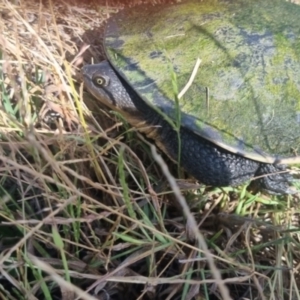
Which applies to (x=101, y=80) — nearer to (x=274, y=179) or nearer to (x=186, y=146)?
(x=186, y=146)

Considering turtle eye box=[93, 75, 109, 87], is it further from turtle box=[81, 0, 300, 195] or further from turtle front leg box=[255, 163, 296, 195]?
turtle front leg box=[255, 163, 296, 195]

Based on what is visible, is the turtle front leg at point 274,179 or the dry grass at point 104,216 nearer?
the dry grass at point 104,216

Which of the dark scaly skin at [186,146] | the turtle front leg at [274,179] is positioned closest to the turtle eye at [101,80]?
the dark scaly skin at [186,146]

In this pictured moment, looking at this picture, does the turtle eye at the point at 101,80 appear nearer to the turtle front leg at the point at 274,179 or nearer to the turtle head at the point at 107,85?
the turtle head at the point at 107,85

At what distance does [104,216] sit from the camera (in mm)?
962

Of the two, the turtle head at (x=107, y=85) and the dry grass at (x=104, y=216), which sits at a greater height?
the turtle head at (x=107, y=85)

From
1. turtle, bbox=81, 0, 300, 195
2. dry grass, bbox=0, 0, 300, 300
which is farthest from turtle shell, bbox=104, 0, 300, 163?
dry grass, bbox=0, 0, 300, 300

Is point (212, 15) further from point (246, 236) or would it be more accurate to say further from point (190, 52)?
point (246, 236)

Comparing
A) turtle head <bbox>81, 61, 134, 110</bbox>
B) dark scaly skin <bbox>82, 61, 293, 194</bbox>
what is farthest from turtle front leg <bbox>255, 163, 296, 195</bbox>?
turtle head <bbox>81, 61, 134, 110</bbox>

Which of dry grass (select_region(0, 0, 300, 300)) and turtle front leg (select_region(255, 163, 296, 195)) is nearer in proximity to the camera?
dry grass (select_region(0, 0, 300, 300))

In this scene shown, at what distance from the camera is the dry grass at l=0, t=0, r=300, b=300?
953 mm

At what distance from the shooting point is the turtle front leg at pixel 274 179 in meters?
1.14

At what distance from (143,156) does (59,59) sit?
320mm

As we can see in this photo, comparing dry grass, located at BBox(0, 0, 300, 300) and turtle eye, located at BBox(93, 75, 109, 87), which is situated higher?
turtle eye, located at BBox(93, 75, 109, 87)
